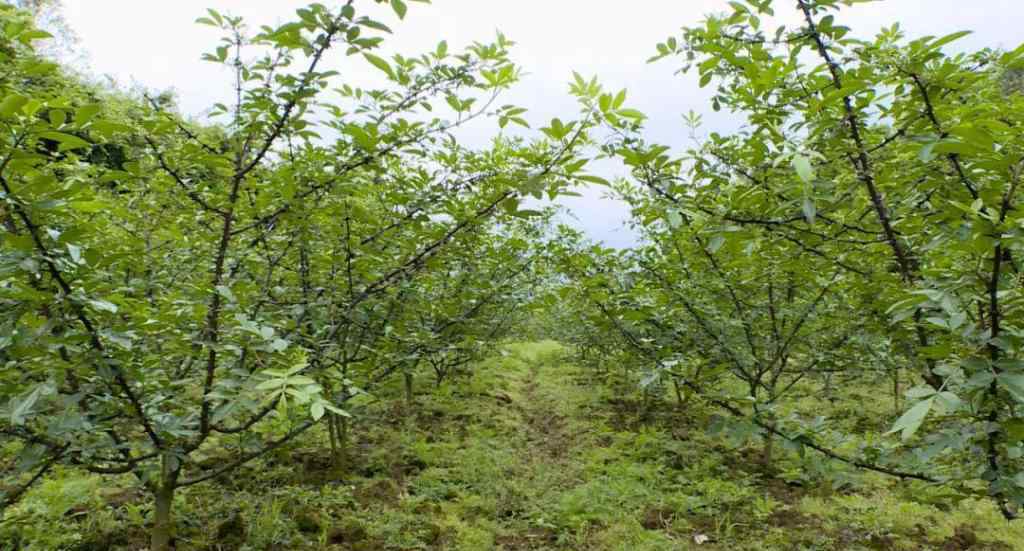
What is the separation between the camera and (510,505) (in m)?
5.28

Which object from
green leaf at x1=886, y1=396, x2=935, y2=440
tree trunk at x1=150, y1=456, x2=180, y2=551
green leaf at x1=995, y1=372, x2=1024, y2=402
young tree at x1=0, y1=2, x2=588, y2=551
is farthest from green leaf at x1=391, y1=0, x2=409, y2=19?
tree trunk at x1=150, y1=456, x2=180, y2=551

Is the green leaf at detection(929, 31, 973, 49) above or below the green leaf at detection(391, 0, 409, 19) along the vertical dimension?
below

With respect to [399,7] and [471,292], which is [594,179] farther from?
[471,292]

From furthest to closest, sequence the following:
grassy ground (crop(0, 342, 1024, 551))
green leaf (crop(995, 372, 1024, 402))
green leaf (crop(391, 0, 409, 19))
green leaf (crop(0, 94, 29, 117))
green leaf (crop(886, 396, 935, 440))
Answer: grassy ground (crop(0, 342, 1024, 551)) < green leaf (crop(391, 0, 409, 19)) < green leaf (crop(0, 94, 29, 117)) < green leaf (crop(995, 372, 1024, 402)) < green leaf (crop(886, 396, 935, 440))

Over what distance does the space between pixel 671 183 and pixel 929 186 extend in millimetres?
861

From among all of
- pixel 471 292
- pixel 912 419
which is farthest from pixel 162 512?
pixel 912 419

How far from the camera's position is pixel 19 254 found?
5.20ft

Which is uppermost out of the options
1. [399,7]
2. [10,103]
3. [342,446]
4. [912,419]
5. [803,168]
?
[399,7]

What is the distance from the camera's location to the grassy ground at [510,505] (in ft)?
13.5

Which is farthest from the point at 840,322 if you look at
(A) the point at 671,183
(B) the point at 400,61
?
(B) the point at 400,61

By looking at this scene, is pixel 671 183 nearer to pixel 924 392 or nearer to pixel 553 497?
pixel 924 392

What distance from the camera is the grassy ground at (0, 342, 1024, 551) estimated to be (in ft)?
13.5

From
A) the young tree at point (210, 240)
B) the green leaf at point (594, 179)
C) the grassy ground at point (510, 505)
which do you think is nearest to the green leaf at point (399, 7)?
the young tree at point (210, 240)

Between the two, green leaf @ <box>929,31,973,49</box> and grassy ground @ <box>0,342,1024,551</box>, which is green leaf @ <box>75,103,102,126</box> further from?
grassy ground @ <box>0,342,1024,551</box>
